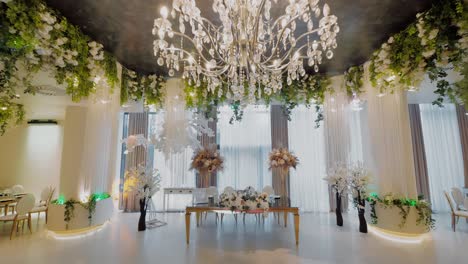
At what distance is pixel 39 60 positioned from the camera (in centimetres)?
357

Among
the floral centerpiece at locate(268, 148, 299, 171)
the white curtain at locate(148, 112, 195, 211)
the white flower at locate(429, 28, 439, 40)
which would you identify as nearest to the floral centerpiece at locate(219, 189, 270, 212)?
the floral centerpiece at locate(268, 148, 299, 171)

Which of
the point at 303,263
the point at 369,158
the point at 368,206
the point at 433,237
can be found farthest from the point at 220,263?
the point at 433,237

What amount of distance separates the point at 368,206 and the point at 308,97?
2.89 m

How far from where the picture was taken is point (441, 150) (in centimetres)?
753

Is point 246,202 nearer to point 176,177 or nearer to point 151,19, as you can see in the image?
point 151,19

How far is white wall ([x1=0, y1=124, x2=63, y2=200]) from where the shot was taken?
7.91 meters

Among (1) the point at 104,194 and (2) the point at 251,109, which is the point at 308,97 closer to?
(2) the point at 251,109

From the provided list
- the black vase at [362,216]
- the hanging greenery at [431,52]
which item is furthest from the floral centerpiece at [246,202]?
the hanging greenery at [431,52]

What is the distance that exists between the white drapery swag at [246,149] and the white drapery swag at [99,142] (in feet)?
12.2

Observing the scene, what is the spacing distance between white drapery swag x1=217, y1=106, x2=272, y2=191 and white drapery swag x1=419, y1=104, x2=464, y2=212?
5351mm

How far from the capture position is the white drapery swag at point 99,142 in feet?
14.6

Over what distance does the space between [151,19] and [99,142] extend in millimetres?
2714

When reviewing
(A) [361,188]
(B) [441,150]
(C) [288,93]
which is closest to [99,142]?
(C) [288,93]

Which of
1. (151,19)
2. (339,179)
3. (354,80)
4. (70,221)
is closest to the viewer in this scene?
(151,19)
